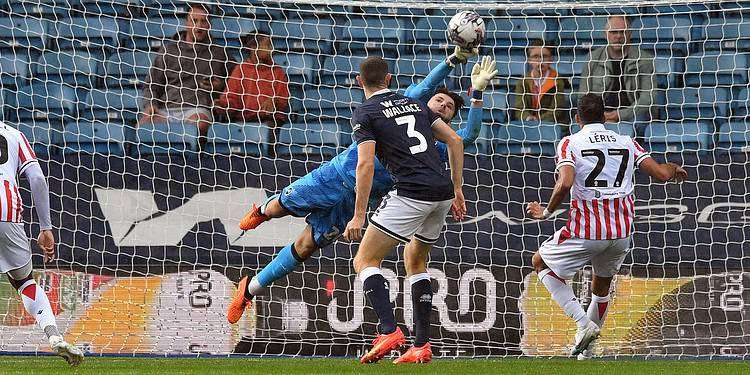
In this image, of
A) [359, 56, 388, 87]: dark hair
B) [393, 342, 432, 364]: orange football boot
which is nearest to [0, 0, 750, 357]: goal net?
[393, 342, 432, 364]: orange football boot

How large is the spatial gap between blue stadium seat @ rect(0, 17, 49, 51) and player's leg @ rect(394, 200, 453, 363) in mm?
4888

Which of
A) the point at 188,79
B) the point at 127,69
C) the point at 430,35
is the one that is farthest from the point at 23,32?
the point at 430,35

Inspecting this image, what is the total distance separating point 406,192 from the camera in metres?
7.07

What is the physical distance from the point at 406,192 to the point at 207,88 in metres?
3.97

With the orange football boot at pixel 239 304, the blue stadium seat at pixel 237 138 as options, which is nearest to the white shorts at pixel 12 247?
the orange football boot at pixel 239 304

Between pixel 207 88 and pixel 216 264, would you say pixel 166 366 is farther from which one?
pixel 207 88

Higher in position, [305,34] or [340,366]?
[305,34]

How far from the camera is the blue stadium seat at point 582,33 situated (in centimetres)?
1106

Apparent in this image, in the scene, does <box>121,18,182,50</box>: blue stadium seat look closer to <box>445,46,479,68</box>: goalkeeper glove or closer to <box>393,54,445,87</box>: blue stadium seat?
<box>393,54,445,87</box>: blue stadium seat

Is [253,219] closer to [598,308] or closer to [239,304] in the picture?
[239,304]

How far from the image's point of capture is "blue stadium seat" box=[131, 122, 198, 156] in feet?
32.8

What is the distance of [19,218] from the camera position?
7.35 meters

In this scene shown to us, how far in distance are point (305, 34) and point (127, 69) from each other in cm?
176

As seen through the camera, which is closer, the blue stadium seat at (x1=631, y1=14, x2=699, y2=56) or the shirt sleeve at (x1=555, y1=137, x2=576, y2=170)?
the shirt sleeve at (x1=555, y1=137, x2=576, y2=170)
